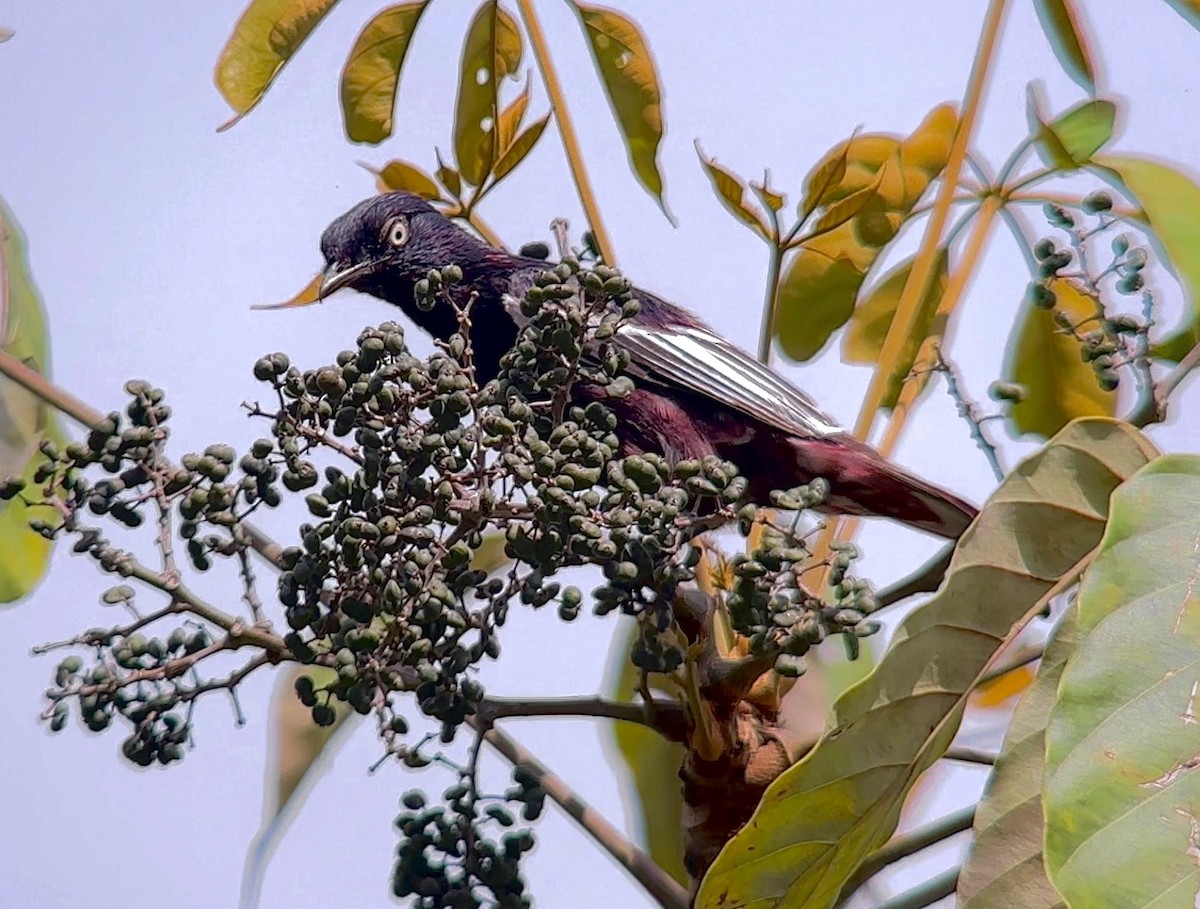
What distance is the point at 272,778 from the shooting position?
2.77 metres

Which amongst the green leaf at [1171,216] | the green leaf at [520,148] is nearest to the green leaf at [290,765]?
the green leaf at [520,148]

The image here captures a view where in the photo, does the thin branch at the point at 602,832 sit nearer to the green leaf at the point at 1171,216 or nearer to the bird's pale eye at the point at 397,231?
the green leaf at the point at 1171,216

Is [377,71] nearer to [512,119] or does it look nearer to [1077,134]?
[512,119]

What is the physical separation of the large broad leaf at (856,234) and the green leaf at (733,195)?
0.84 ft

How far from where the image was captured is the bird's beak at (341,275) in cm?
348

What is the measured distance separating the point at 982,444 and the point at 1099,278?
13.2 inches

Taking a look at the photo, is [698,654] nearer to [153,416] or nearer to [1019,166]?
[153,416]

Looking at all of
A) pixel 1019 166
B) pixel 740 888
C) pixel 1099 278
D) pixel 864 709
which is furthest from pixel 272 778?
pixel 1019 166

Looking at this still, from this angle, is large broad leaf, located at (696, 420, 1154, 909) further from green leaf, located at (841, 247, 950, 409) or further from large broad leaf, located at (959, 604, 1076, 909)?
green leaf, located at (841, 247, 950, 409)

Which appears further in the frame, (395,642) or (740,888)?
(395,642)

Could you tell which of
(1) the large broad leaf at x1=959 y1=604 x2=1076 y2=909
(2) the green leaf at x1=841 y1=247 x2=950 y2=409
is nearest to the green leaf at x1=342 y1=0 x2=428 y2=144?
(2) the green leaf at x1=841 y1=247 x2=950 y2=409

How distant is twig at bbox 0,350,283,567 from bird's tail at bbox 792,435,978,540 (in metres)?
1.31

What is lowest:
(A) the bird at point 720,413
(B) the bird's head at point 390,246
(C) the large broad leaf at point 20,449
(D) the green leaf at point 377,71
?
(C) the large broad leaf at point 20,449

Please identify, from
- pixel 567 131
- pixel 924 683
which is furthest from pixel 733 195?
pixel 924 683
